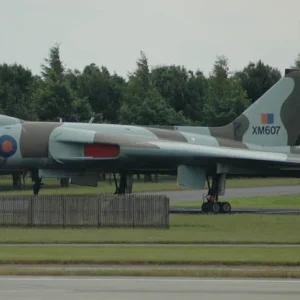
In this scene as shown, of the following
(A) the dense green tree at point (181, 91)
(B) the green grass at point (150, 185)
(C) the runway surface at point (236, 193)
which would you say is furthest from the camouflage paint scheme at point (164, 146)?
(A) the dense green tree at point (181, 91)

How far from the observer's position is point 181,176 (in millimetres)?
38688

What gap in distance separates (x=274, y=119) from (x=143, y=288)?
87.7 feet

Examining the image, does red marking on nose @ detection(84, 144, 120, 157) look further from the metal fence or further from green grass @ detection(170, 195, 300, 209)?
the metal fence

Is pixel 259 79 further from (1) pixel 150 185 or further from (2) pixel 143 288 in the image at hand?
(2) pixel 143 288

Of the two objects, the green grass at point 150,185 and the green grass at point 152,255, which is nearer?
the green grass at point 152,255

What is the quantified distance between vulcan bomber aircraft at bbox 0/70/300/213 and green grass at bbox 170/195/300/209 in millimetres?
3785

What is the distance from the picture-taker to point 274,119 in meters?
41.1

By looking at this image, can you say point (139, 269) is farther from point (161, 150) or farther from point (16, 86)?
point (16, 86)

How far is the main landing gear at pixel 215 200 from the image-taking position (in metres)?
37.9

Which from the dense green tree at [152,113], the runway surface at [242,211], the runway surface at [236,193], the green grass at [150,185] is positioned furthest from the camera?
the dense green tree at [152,113]

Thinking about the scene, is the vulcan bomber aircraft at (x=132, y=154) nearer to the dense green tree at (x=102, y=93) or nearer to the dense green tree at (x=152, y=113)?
the dense green tree at (x=152, y=113)

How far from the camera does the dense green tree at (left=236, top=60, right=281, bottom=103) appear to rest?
10744 cm

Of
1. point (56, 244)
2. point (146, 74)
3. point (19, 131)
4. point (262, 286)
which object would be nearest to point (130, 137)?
point (19, 131)

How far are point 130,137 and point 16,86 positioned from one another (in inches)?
2608
